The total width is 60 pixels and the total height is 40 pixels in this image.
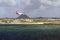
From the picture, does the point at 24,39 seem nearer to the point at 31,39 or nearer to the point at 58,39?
the point at 31,39

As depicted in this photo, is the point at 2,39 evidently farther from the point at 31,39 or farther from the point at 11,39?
the point at 31,39

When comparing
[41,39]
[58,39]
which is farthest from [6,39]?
[58,39]

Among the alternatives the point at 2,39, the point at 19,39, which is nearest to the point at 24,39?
the point at 19,39

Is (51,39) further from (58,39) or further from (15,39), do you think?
(15,39)

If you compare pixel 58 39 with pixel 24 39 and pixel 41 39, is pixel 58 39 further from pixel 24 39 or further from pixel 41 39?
pixel 24 39

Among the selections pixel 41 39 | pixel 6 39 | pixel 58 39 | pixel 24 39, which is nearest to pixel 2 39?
pixel 6 39

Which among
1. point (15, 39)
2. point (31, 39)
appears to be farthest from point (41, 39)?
point (15, 39)
